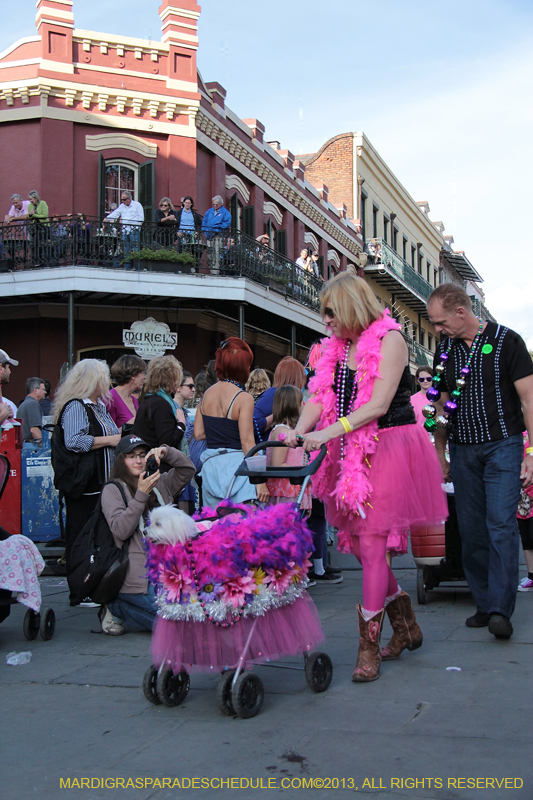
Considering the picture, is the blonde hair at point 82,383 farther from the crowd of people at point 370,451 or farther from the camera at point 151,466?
the camera at point 151,466

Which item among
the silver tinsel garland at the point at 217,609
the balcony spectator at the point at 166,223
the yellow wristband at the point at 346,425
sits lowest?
the silver tinsel garland at the point at 217,609

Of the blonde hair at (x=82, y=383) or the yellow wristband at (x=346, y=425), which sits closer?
the yellow wristband at (x=346, y=425)

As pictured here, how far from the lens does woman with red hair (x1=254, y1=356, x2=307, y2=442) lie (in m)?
6.89

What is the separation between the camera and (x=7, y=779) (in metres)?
2.79

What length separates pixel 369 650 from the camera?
3732mm

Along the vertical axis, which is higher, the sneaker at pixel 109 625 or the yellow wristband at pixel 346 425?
the yellow wristband at pixel 346 425

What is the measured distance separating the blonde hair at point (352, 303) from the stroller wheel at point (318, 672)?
1.60m

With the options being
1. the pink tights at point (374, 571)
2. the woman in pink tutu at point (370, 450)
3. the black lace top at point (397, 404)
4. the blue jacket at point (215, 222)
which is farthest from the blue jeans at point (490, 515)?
the blue jacket at point (215, 222)

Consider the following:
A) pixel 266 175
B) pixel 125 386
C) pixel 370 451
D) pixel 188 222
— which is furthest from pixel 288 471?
pixel 266 175

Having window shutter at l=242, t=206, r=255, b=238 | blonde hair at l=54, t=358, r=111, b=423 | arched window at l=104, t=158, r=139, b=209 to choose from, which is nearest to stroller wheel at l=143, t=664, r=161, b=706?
blonde hair at l=54, t=358, r=111, b=423

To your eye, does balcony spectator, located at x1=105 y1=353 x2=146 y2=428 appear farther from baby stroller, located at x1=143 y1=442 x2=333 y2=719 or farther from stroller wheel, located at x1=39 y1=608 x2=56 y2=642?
baby stroller, located at x1=143 y1=442 x2=333 y2=719

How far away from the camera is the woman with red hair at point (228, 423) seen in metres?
5.27

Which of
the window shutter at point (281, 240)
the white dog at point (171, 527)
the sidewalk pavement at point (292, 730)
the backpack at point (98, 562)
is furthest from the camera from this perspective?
the window shutter at point (281, 240)

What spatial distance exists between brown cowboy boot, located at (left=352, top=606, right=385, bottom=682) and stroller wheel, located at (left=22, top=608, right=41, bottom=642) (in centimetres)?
223
